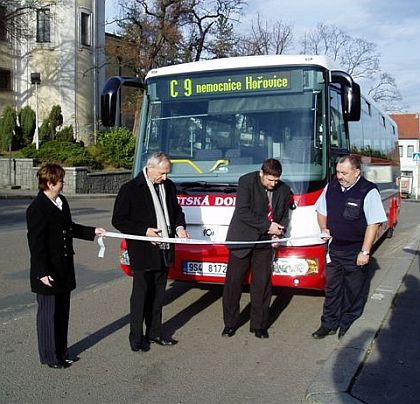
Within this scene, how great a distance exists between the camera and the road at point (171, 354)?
4547mm

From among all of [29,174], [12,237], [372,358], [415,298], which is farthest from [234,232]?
[29,174]

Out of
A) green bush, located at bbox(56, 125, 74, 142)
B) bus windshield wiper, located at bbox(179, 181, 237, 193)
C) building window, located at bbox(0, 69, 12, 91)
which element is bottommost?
bus windshield wiper, located at bbox(179, 181, 237, 193)

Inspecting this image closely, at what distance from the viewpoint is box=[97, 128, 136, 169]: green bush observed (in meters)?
33.3

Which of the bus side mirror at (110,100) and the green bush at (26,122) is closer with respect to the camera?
the bus side mirror at (110,100)

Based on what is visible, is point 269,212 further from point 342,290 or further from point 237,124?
point 237,124

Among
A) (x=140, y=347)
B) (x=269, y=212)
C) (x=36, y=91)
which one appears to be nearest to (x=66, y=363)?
(x=140, y=347)

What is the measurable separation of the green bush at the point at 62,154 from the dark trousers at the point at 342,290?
25.1 meters

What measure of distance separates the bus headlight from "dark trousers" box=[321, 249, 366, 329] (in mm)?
233

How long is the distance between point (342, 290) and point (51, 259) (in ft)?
9.73

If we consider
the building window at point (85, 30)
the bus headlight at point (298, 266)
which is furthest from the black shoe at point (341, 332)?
the building window at point (85, 30)

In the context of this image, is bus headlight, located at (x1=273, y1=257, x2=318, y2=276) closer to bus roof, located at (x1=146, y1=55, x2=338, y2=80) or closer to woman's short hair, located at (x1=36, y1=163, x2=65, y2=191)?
bus roof, located at (x1=146, y1=55, x2=338, y2=80)

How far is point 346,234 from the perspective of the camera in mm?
5680

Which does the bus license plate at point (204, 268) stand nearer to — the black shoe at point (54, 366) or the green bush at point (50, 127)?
the black shoe at point (54, 366)

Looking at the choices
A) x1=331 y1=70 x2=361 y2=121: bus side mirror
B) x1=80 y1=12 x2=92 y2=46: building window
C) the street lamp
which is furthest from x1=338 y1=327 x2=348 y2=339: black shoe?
x1=80 y1=12 x2=92 y2=46: building window
